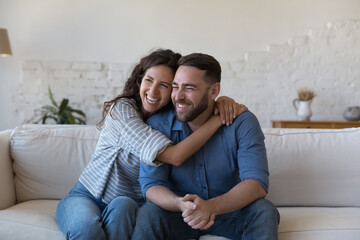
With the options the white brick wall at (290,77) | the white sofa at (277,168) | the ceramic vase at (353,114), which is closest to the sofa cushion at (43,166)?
the white sofa at (277,168)

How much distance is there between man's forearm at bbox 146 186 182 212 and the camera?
1509 millimetres

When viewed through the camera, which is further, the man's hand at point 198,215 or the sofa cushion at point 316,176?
the sofa cushion at point 316,176

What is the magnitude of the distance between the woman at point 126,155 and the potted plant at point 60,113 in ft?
8.35

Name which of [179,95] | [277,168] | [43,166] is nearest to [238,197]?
[179,95]

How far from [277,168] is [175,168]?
25.8 inches

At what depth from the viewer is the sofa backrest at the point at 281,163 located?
6.70 feet

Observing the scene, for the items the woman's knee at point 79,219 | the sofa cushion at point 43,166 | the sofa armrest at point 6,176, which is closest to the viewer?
the woman's knee at point 79,219

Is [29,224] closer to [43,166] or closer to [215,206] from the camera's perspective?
[43,166]

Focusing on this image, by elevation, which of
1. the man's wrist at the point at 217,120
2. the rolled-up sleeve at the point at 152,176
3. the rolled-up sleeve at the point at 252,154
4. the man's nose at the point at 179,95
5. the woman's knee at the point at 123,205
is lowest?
the woman's knee at the point at 123,205

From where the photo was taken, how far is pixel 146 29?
187 inches

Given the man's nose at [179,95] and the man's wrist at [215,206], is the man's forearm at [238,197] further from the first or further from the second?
the man's nose at [179,95]

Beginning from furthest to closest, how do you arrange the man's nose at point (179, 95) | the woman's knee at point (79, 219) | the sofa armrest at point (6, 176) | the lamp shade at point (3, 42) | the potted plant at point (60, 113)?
the potted plant at point (60, 113) → the lamp shade at point (3, 42) → the sofa armrest at point (6, 176) → the man's nose at point (179, 95) → the woman's knee at point (79, 219)

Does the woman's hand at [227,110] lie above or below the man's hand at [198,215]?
above

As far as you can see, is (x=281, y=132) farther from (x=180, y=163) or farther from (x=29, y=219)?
(x=29, y=219)
